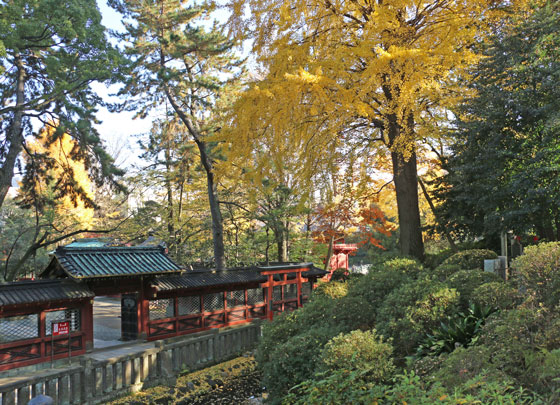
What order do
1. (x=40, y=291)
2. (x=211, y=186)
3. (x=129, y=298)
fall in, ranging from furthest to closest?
(x=211, y=186)
(x=129, y=298)
(x=40, y=291)

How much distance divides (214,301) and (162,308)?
6.92ft

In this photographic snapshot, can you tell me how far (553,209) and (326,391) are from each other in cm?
929

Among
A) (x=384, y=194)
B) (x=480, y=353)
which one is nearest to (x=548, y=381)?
(x=480, y=353)

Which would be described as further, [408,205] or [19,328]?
[408,205]

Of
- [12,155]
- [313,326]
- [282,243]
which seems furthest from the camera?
[282,243]

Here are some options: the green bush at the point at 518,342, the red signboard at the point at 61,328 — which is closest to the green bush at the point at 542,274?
the green bush at the point at 518,342

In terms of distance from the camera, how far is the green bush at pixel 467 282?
840 cm

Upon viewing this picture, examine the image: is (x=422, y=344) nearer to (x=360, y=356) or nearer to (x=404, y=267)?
(x=360, y=356)

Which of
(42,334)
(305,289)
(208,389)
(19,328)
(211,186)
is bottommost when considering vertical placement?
(208,389)

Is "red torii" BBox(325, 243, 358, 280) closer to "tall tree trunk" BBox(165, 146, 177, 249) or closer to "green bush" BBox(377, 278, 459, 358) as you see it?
"tall tree trunk" BBox(165, 146, 177, 249)

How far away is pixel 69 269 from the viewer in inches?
483

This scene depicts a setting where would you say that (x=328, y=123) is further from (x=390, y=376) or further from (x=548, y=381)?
(x=548, y=381)

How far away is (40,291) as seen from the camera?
11.6m

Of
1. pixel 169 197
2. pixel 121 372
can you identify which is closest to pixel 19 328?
pixel 121 372
